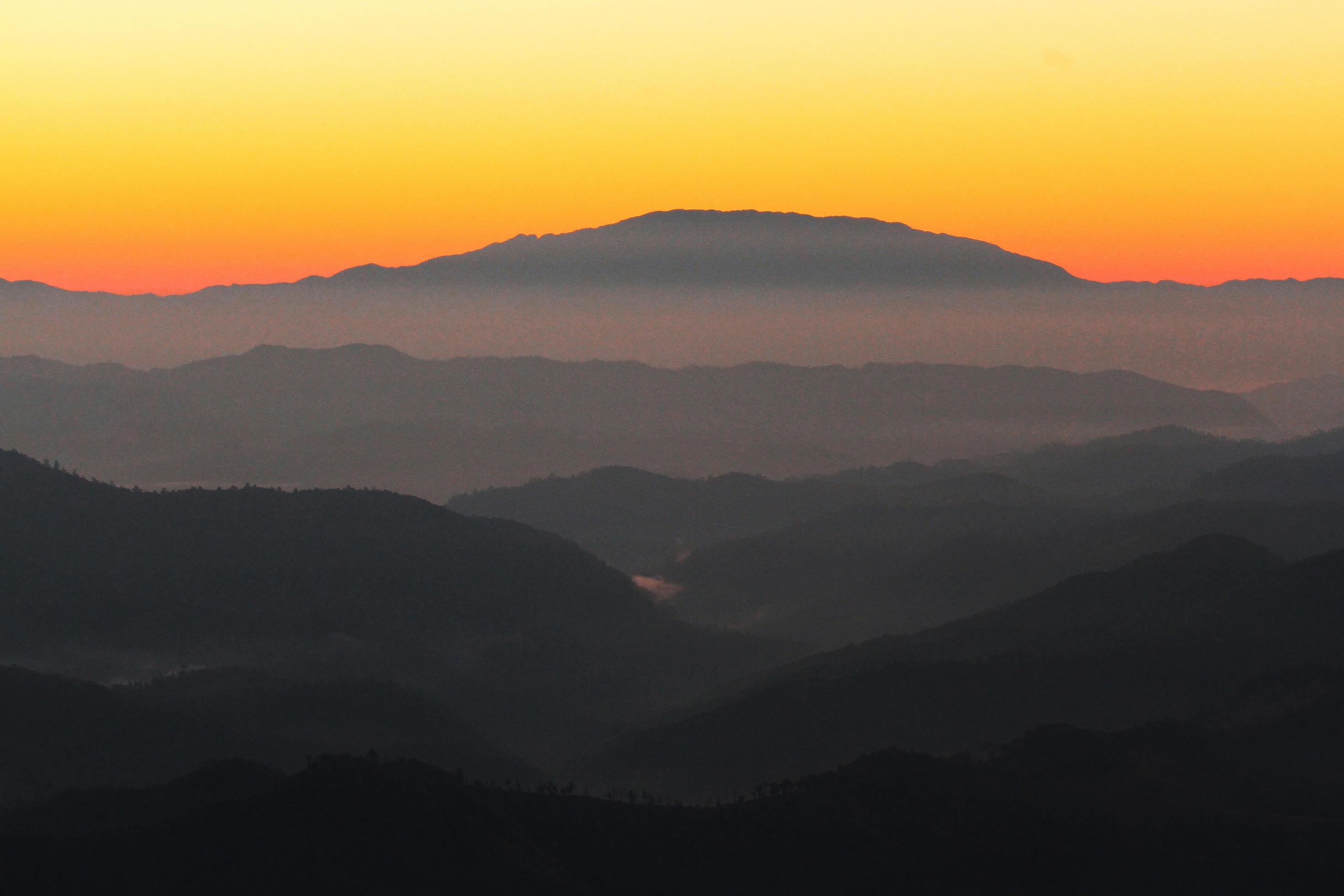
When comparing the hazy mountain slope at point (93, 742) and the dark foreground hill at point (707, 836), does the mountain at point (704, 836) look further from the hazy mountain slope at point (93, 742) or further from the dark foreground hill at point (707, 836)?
the hazy mountain slope at point (93, 742)

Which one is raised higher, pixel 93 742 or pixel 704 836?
pixel 704 836

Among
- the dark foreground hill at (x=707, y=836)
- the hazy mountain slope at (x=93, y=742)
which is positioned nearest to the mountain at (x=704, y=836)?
the dark foreground hill at (x=707, y=836)

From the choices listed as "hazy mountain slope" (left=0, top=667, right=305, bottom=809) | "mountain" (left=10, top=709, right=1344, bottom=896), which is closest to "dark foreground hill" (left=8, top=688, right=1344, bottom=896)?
"mountain" (left=10, top=709, right=1344, bottom=896)

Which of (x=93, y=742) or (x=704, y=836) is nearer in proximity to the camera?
(x=704, y=836)

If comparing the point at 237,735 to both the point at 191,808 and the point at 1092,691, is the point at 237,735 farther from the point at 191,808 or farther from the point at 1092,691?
the point at 1092,691

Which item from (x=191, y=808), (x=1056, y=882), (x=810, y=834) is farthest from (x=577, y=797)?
(x=1056, y=882)

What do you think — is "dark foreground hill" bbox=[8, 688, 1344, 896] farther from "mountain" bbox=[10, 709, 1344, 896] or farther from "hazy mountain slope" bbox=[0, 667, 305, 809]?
"hazy mountain slope" bbox=[0, 667, 305, 809]

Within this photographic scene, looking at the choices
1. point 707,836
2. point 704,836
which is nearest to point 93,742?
point 704,836

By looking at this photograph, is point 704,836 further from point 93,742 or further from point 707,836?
point 93,742
